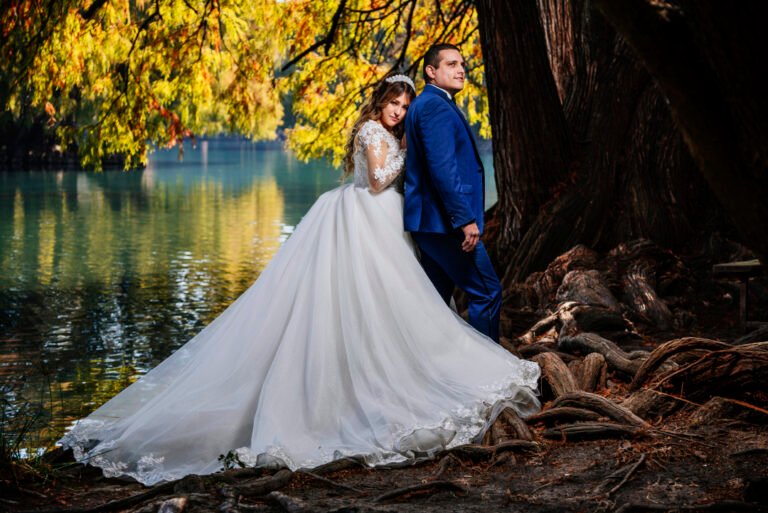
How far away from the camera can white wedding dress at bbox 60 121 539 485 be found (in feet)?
16.9

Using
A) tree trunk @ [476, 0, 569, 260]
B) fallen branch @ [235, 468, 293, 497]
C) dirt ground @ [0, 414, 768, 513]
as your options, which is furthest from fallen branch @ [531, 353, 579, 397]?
tree trunk @ [476, 0, 569, 260]

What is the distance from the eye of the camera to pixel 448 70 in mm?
5812

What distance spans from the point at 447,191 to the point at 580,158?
157 inches

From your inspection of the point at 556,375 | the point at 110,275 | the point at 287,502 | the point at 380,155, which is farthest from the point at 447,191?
the point at 110,275

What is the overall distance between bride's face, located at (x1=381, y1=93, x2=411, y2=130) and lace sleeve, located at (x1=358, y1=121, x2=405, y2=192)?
82 millimetres

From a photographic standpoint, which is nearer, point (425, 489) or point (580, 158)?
point (425, 489)

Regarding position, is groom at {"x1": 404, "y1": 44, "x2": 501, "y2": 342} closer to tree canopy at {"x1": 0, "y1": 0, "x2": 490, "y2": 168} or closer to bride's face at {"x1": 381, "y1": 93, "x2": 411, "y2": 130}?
bride's face at {"x1": 381, "y1": 93, "x2": 411, "y2": 130}

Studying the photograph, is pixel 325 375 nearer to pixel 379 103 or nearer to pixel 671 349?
pixel 379 103

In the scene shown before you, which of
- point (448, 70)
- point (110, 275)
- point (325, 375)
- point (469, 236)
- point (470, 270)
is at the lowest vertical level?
point (110, 275)

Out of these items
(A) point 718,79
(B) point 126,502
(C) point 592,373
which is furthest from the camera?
(C) point 592,373

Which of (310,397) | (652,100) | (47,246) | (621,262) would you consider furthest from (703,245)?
(47,246)

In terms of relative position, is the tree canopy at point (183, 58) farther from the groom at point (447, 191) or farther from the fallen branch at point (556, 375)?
the fallen branch at point (556, 375)

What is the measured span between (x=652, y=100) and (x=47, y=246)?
41.9ft

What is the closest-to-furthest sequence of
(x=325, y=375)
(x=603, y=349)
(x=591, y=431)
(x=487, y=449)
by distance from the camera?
(x=487, y=449), (x=591, y=431), (x=325, y=375), (x=603, y=349)
